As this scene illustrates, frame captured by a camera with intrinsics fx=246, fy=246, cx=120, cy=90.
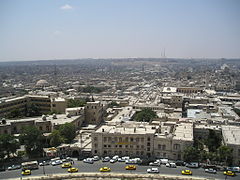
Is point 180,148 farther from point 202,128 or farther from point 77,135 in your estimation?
point 77,135

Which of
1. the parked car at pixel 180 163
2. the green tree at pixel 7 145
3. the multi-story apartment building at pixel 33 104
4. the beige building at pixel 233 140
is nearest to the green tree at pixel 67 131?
the green tree at pixel 7 145

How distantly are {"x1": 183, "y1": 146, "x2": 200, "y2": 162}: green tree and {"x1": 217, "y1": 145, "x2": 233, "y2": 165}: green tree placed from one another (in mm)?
2928

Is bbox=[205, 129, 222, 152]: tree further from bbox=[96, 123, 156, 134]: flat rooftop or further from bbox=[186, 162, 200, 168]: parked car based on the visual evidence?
bbox=[96, 123, 156, 134]: flat rooftop

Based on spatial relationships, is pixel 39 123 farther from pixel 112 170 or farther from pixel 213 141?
pixel 213 141

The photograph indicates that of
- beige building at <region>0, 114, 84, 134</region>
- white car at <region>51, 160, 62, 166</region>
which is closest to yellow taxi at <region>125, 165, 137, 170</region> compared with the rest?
white car at <region>51, 160, 62, 166</region>

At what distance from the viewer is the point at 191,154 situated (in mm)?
32875

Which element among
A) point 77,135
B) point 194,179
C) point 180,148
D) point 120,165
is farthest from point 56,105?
point 194,179

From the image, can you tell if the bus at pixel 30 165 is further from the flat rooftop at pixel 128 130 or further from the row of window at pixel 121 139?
the flat rooftop at pixel 128 130

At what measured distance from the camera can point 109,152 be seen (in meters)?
36.9

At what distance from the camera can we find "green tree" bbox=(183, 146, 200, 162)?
108 ft

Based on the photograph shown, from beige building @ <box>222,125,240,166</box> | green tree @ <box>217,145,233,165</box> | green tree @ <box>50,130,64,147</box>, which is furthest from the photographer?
green tree @ <box>50,130,64,147</box>

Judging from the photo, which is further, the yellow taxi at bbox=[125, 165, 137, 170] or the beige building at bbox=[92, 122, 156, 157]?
the beige building at bbox=[92, 122, 156, 157]

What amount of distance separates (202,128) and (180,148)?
30.8 ft

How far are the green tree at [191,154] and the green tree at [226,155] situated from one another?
293cm
